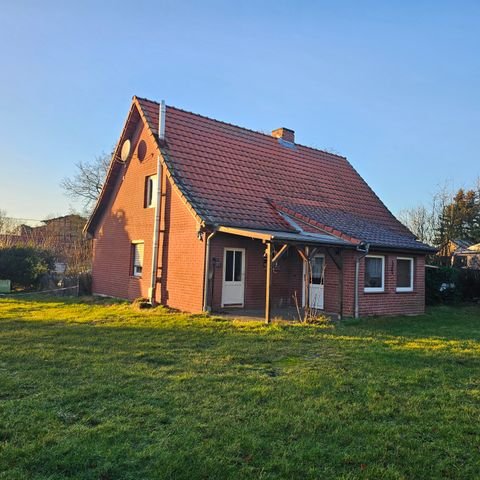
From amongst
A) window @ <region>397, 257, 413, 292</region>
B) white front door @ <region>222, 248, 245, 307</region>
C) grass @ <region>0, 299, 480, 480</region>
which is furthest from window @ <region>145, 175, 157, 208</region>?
window @ <region>397, 257, 413, 292</region>

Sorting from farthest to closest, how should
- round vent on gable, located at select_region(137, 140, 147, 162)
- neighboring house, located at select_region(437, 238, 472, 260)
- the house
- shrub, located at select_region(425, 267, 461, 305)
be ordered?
neighboring house, located at select_region(437, 238, 472, 260), shrub, located at select_region(425, 267, 461, 305), round vent on gable, located at select_region(137, 140, 147, 162), the house

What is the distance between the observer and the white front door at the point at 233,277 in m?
14.0

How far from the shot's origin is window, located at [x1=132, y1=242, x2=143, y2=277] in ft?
55.2

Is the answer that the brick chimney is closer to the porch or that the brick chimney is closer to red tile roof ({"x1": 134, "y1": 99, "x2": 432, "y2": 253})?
red tile roof ({"x1": 134, "y1": 99, "x2": 432, "y2": 253})

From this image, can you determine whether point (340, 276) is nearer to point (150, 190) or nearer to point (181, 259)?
point (181, 259)

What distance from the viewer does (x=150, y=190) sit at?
16922mm

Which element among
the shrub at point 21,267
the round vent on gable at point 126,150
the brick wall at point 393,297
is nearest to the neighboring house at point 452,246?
the brick wall at point 393,297

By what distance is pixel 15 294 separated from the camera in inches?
845

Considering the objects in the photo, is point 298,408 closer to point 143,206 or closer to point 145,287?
point 145,287

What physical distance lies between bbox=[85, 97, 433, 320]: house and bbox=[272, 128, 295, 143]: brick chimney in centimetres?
196

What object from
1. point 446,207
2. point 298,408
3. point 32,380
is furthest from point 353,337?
point 446,207

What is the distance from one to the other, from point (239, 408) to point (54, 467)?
2.09 metres

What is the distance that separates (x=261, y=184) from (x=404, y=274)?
232 inches

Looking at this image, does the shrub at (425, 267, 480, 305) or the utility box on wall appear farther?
the utility box on wall
